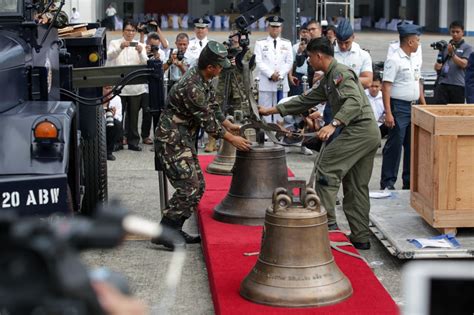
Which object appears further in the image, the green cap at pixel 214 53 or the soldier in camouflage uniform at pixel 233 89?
the soldier in camouflage uniform at pixel 233 89

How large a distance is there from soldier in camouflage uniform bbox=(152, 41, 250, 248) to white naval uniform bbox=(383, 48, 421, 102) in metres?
2.89

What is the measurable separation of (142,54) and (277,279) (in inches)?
311

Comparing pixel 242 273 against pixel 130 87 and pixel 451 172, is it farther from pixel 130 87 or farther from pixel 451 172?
pixel 130 87

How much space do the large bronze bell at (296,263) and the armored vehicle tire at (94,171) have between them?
274 cm

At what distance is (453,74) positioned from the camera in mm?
12953

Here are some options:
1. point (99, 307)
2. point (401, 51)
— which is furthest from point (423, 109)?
point (99, 307)

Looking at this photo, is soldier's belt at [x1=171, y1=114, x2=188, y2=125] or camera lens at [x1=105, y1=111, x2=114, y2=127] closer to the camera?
soldier's belt at [x1=171, y1=114, x2=188, y2=125]

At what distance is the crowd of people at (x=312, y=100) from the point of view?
7.48 m

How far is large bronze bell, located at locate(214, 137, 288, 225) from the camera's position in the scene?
8.02 meters

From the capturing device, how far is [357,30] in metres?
54.6

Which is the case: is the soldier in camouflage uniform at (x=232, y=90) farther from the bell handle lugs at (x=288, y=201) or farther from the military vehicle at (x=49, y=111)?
the bell handle lugs at (x=288, y=201)

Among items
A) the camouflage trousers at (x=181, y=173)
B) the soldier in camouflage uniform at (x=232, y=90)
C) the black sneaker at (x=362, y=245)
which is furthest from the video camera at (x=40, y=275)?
the soldier in camouflage uniform at (x=232, y=90)

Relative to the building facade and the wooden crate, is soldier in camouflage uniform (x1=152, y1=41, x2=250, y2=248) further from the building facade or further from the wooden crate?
the building facade

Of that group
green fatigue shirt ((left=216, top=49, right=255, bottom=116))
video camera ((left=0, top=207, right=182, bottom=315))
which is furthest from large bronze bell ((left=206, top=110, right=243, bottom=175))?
video camera ((left=0, top=207, right=182, bottom=315))
